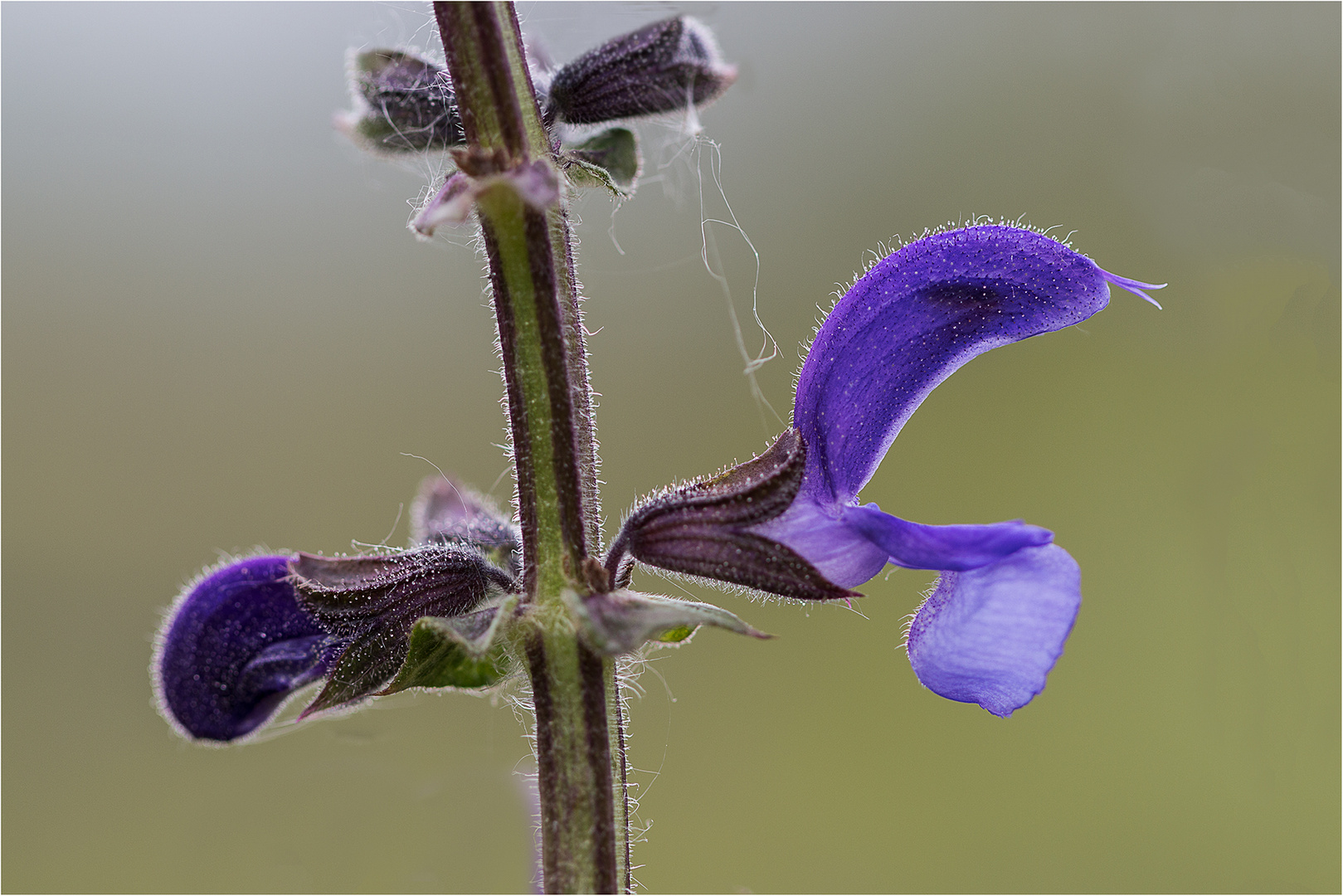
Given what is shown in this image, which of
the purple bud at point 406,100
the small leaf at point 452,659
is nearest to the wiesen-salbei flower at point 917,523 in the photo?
the small leaf at point 452,659

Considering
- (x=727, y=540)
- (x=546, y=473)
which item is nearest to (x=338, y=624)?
(x=546, y=473)

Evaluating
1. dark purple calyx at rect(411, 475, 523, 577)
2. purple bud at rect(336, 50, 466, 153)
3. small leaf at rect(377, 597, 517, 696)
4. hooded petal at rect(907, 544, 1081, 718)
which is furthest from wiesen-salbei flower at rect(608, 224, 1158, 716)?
purple bud at rect(336, 50, 466, 153)

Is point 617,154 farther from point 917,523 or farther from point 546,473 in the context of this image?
point 917,523

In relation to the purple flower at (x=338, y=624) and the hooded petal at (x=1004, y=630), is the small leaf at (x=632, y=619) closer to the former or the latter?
the purple flower at (x=338, y=624)

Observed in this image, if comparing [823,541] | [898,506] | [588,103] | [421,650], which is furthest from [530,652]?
[898,506]

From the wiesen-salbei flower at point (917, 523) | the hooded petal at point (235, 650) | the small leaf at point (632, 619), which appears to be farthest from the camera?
the hooded petal at point (235, 650)

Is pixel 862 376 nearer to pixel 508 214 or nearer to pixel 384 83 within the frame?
pixel 508 214

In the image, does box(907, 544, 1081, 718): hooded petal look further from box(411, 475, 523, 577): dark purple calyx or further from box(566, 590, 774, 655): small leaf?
box(411, 475, 523, 577): dark purple calyx
